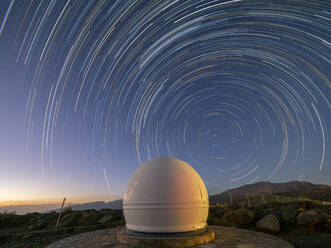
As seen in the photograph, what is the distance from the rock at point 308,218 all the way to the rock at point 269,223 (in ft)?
3.49

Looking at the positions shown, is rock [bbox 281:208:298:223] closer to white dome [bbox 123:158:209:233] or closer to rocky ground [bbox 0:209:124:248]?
white dome [bbox 123:158:209:233]

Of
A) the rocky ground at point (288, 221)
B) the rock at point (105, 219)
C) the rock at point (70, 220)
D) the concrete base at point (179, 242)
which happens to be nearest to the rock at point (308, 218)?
the rocky ground at point (288, 221)

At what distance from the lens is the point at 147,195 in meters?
7.47

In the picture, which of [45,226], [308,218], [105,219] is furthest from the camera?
[45,226]

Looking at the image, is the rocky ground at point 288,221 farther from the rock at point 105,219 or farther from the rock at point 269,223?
the rock at point 105,219

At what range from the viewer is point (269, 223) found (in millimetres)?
11617

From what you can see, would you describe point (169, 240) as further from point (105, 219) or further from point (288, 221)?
point (105, 219)

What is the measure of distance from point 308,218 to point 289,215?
0.89 meters

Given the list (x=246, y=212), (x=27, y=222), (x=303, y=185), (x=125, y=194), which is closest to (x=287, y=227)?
(x=246, y=212)

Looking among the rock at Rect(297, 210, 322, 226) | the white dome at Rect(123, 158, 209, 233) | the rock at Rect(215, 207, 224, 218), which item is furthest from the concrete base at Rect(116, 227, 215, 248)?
the rock at Rect(215, 207, 224, 218)

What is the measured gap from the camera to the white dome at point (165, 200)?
23.8 ft

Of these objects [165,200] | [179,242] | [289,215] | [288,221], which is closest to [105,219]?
[165,200]

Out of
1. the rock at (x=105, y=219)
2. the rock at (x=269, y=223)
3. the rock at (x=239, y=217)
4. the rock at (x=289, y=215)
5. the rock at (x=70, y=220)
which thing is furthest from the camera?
the rock at (x=70, y=220)

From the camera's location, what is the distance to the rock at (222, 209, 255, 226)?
1255 centimetres
